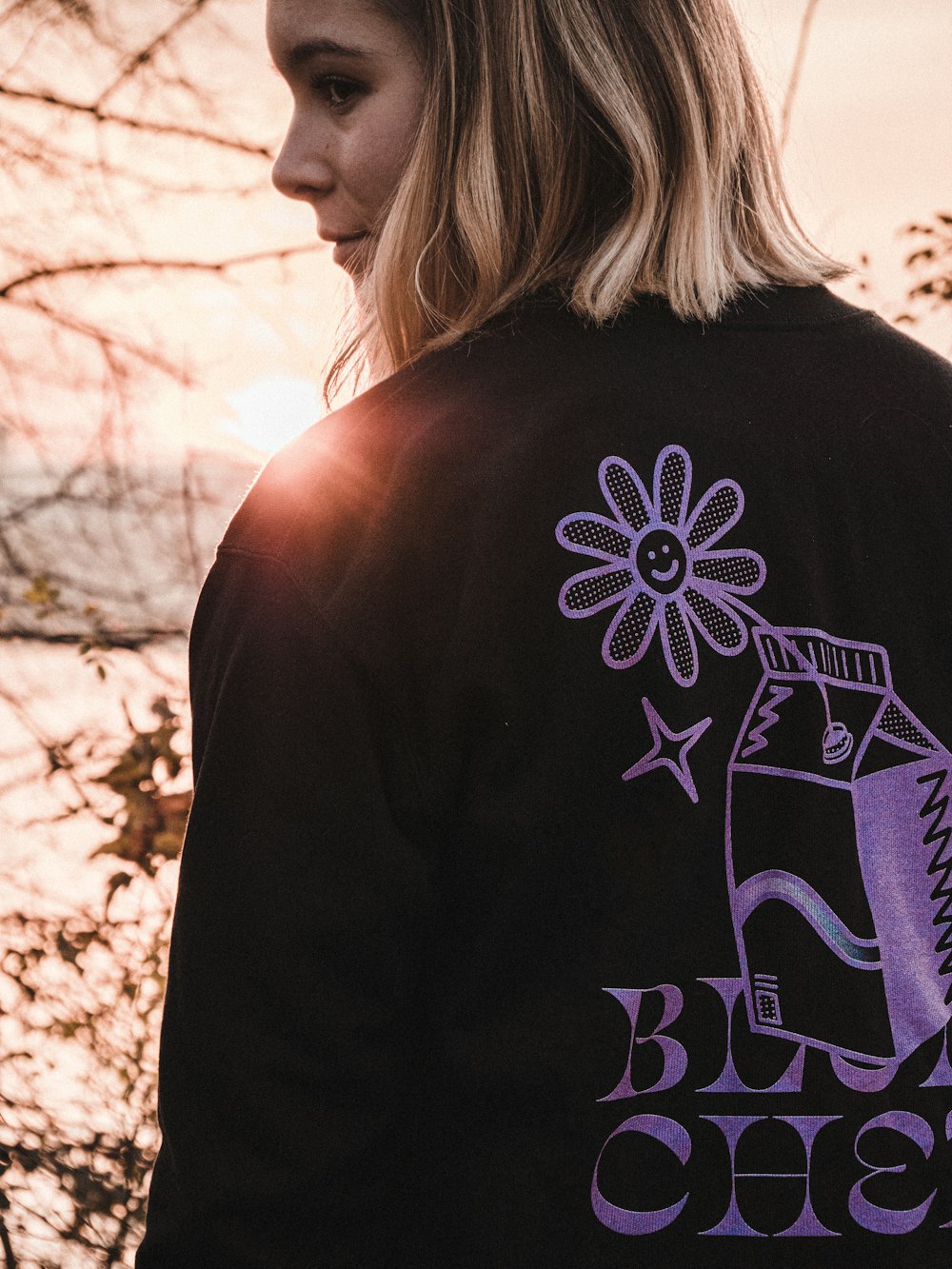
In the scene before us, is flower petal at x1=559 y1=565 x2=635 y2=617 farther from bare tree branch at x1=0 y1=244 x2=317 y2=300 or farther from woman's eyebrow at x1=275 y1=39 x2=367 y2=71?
bare tree branch at x1=0 y1=244 x2=317 y2=300

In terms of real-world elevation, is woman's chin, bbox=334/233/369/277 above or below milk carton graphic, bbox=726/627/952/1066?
above

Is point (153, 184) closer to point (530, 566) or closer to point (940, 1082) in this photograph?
point (530, 566)

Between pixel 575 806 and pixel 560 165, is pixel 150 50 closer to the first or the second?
pixel 560 165

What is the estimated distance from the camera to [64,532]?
3.02 m

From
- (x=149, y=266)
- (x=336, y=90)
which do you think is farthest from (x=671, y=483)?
(x=149, y=266)

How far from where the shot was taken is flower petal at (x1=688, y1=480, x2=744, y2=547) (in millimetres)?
1018

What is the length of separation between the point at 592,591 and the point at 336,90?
0.58m

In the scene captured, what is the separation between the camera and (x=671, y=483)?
1.01 meters

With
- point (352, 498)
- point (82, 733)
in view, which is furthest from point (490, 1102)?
point (82, 733)

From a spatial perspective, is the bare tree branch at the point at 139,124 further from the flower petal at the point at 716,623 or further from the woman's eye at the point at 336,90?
the flower petal at the point at 716,623

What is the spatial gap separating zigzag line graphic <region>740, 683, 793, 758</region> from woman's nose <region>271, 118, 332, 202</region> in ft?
2.26

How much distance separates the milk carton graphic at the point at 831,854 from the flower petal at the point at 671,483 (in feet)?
0.42

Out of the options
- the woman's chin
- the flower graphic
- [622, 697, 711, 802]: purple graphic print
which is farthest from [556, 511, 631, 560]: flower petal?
the woman's chin

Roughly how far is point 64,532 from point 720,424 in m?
2.34
